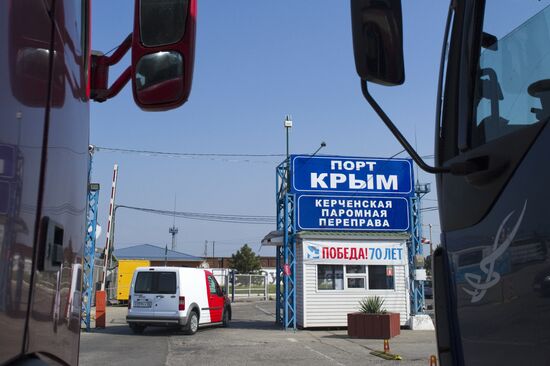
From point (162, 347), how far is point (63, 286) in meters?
13.2

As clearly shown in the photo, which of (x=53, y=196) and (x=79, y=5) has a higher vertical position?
(x=79, y=5)

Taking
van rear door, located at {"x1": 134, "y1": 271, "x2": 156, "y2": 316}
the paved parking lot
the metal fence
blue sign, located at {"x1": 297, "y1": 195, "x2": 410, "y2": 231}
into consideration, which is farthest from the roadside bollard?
the metal fence

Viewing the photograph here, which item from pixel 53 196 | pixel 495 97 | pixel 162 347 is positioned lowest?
pixel 162 347

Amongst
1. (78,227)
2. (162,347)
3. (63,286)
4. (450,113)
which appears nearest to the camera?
(63,286)

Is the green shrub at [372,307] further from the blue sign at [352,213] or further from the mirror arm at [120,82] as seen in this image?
the mirror arm at [120,82]

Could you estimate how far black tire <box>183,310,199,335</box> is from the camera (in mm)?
17422

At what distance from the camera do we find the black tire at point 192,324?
57.2 feet

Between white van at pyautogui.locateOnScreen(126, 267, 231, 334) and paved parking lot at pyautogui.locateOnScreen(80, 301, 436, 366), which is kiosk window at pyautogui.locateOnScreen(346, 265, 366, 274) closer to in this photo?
paved parking lot at pyautogui.locateOnScreen(80, 301, 436, 366)

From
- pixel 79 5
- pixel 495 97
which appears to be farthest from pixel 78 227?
pixel 495 97

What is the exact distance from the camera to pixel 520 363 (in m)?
1.66

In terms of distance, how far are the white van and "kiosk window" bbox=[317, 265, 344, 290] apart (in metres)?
3.97

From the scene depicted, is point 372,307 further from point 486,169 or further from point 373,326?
point 486,169

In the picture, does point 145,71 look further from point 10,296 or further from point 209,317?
point 209,317

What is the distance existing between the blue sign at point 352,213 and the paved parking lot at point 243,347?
352 cm
